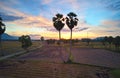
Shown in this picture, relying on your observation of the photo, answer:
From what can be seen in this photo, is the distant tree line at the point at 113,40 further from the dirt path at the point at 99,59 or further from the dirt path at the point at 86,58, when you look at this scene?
the dirt path at the point at 99,59

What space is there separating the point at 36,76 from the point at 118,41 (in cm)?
8358

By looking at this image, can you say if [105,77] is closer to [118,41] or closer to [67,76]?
[67,76]

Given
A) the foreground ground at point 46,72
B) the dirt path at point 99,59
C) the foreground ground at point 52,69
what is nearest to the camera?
the foreground ground at point 46,72

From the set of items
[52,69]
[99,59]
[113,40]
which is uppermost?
[113,40]

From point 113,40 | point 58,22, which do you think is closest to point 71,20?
point 58,22

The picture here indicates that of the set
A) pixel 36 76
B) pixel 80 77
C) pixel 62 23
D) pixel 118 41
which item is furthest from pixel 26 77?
pixel 118 41

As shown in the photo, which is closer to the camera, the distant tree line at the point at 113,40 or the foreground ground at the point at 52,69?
the foreground ground at the point at 52,69

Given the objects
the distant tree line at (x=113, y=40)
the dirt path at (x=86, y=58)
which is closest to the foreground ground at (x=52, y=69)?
the dirt path at (x=86, y=58)

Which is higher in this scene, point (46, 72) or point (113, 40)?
point (113, 40)

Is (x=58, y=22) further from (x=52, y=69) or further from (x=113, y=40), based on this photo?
(x=113, y=40)

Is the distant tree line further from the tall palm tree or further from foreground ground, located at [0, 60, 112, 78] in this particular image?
foreground ground, located at [0, 60, 112, 78]

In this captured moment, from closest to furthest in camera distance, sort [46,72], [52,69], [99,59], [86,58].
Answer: [46,72] → [52,69] → [99,59] → [86,58]

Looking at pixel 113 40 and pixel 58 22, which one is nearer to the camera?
pixel 58 22

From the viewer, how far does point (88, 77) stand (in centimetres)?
2789
